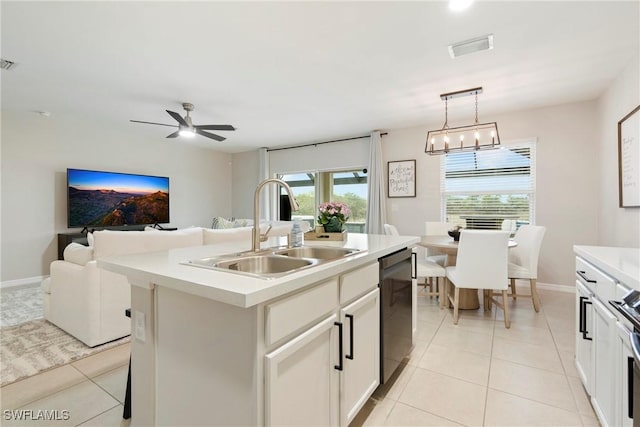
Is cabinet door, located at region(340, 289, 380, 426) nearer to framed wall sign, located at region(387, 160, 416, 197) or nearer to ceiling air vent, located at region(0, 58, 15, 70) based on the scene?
framed wall sign, located at region(387, 160, 416, 197)

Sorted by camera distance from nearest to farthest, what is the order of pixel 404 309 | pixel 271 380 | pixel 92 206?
pixel 271 380, pixel 404 309, pixel 92 206

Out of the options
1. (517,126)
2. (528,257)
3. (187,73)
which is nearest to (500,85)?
(517,126)

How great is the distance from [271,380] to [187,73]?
10.2 feet

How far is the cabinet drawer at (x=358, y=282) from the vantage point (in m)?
1.34

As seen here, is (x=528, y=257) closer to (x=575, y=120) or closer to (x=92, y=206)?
(x=575, y=120)

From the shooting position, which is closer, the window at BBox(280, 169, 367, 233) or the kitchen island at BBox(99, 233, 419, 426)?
the kitchen island at BBox(99, 233, 419, 426)

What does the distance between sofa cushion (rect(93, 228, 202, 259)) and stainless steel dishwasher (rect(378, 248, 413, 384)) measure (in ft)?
5.79

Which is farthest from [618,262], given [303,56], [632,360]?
[303,56]

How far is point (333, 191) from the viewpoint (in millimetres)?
6113

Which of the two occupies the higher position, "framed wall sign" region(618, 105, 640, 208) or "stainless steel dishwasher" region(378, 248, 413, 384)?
"framed wall sign" region(618, 105, 640, 208)

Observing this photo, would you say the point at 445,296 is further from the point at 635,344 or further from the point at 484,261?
the point at 635,344

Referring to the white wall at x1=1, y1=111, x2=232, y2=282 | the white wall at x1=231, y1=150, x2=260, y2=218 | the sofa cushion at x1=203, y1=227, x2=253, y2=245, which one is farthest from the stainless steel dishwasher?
the white wall at x1=231, y1=150, x2=260, y2=218

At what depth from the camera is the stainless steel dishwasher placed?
1710 mm

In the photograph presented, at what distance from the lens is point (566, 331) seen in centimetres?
268
